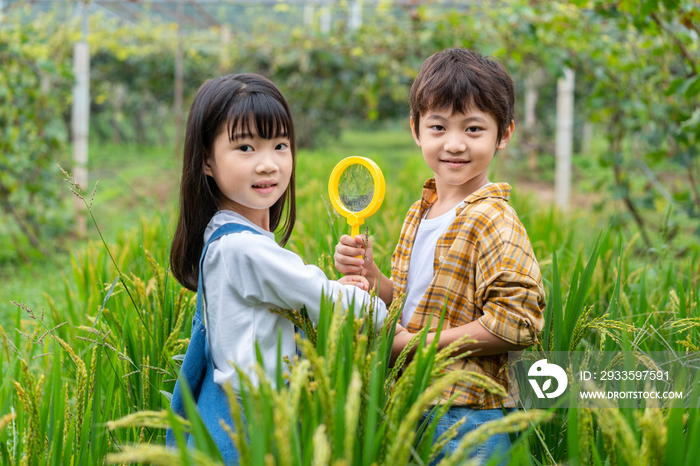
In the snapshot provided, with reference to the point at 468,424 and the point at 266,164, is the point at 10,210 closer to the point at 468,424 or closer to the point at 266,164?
the point at 266,164

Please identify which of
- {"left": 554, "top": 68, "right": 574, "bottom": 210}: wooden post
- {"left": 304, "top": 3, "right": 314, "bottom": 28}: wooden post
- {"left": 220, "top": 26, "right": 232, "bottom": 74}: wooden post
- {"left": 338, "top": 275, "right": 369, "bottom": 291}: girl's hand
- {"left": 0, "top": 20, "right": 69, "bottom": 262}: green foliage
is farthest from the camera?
{"left": 220, "top": 26, "right": 232, "bottom": 74}: wooden post

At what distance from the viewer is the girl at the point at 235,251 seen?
1.13 m

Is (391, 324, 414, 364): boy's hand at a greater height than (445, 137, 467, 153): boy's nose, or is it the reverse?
(445, 137, 467, 153): boy's nose

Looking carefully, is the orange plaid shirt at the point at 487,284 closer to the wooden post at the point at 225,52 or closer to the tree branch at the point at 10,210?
the tree branch at the point at 10,210

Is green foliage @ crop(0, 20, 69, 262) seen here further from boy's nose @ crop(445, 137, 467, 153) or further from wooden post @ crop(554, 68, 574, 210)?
wooden post @ crop(554, 68, 574, 210)

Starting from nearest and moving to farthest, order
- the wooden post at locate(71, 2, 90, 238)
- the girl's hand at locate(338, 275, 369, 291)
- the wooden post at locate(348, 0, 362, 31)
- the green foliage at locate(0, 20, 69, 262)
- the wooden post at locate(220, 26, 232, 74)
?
1. the girl's hand at locate(338, 275, 369, 291)
2. the green foliage at locate(0, 20, 69, 262)
3. the wooden post at locate(71, 2, 90, 238)
4. the wooden post at locate(348, 0, 362, 31)
5. the wooden post at locate(220, 26, 232, 74)

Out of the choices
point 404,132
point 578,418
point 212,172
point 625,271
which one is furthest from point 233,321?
point 404,132

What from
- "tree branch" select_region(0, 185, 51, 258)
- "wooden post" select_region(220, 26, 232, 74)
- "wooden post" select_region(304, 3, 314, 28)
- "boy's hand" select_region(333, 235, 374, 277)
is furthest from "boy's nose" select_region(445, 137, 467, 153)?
"wooden post" select_region(220, 26, 232, 74)

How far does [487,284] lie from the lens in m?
1.18

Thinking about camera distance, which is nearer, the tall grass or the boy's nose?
the tall grass

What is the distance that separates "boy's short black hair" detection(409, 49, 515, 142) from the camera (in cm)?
128

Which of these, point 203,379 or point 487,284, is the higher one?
point 487,284

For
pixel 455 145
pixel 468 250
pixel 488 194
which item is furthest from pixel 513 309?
pixel 455 145

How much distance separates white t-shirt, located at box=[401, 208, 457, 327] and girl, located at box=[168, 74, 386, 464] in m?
0.15
